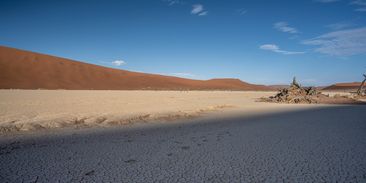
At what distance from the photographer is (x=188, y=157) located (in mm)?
3904

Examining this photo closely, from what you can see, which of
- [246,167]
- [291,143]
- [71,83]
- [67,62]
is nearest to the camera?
[246,167]

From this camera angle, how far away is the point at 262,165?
3518 mm

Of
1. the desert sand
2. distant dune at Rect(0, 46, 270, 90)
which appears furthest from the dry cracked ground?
distant dune at Rect(0, 46, 270, 90)

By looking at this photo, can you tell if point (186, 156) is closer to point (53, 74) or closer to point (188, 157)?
point (188, 157)

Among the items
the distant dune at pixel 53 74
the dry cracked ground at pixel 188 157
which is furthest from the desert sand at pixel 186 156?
the distant dune at pixel 53 74

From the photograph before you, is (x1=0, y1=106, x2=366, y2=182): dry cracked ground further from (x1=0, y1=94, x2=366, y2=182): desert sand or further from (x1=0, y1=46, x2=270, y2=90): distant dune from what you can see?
(x1=0, y1=46, x2=270, y2=90): distant dune

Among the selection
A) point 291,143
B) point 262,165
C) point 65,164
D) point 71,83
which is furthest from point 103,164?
point 71,83

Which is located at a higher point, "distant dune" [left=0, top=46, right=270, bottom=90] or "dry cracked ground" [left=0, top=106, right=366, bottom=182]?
"distant dune" [left=0, top=46, right=270, bottom=90]

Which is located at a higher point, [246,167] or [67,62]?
[67,62]

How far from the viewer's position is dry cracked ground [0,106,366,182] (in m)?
3.13

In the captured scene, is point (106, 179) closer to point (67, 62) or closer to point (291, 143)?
point (291, 143)

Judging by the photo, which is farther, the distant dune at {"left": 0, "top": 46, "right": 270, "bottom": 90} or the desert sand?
the distant dune at {"left": 0, "top": 46, "right": 270, "bottom": 90}

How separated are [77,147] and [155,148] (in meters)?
1.33

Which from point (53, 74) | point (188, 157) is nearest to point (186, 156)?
point (188, 157)
